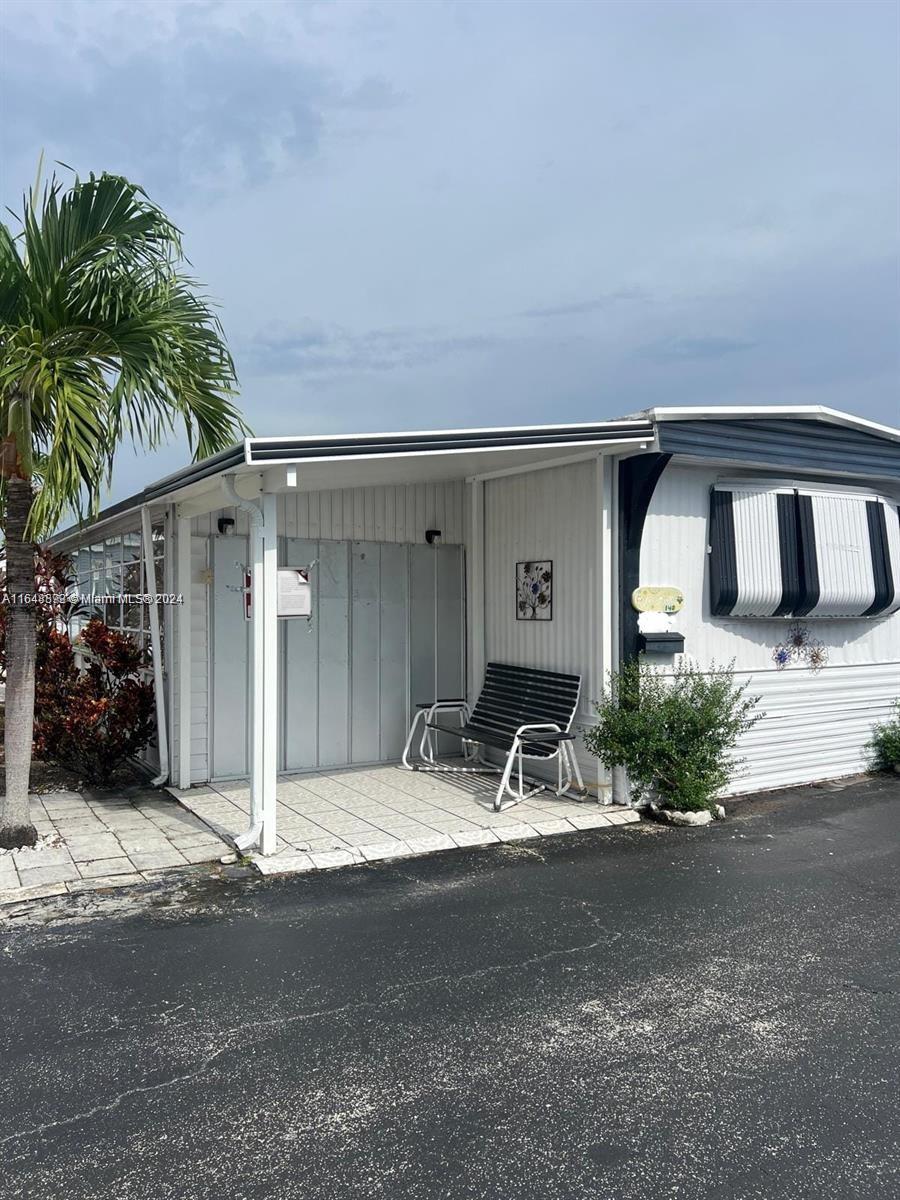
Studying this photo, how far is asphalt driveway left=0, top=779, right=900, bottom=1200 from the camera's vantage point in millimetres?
2793

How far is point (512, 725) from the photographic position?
7930mm

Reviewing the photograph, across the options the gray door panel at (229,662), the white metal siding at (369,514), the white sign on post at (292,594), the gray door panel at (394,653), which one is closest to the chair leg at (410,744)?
the gray door panel at (394,653)

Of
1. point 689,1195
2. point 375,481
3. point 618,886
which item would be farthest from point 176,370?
point 689,1195

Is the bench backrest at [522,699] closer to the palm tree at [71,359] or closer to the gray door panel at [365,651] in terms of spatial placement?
the gray door panel at [365,651]

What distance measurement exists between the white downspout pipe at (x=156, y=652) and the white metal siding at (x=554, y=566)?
9.91ft

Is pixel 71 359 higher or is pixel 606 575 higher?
pixel 71 359

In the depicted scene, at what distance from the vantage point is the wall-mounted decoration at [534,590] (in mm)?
8031

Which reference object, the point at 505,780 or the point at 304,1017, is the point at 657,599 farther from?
the point at 304,1017

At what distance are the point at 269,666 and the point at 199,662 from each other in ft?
6.96

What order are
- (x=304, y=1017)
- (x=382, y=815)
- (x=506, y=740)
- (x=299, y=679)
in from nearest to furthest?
(x=304, y=1017), (x=382, y=815), (x=506, y=740), (x=299, y=679)

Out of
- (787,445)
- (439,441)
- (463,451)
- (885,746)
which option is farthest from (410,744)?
(885,746)

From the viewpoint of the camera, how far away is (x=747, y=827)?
22.9 ft

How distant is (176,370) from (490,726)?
406 centimetres

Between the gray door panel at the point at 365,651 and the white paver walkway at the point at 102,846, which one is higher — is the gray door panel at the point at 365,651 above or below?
above
